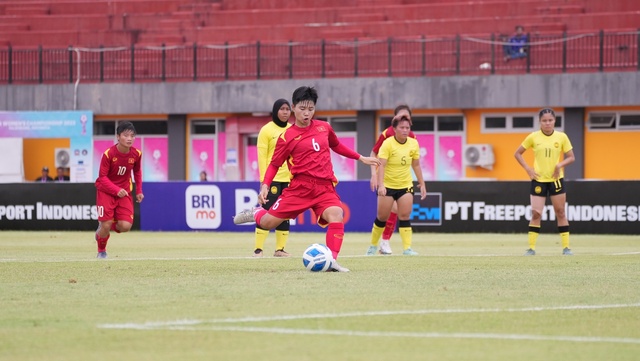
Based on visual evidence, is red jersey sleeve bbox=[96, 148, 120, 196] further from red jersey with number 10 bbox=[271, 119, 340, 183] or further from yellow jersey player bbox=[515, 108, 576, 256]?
yellow jersey player bbox=[515, 108, 576, 256]

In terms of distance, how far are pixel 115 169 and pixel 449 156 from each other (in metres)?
24.4

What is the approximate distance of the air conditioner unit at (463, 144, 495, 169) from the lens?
3906cm

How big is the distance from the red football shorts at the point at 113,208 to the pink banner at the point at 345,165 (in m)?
23.2

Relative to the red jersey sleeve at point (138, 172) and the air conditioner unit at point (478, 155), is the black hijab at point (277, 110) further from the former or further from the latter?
the air conditioner unit at point (478, 155)

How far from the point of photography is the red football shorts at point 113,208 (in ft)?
55.1

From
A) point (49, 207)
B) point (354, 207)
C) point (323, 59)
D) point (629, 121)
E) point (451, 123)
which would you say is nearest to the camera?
point (354, 207)

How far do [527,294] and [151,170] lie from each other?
108 feet

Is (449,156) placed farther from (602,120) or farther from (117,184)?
(117,184)

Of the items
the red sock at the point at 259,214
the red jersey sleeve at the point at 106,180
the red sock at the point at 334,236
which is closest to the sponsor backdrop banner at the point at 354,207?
the red jersey sleeve at the point at 106,180

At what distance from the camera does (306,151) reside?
1342 centimetres

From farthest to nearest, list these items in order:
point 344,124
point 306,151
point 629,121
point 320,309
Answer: point 344,124, point 629,121, point 306,151, point 320,309

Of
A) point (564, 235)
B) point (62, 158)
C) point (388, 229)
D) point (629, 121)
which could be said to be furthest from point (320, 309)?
point (62, 158)

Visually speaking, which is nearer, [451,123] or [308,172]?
[308,172]

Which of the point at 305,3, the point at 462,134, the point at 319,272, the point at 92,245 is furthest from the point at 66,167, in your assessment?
the point at 319,272
